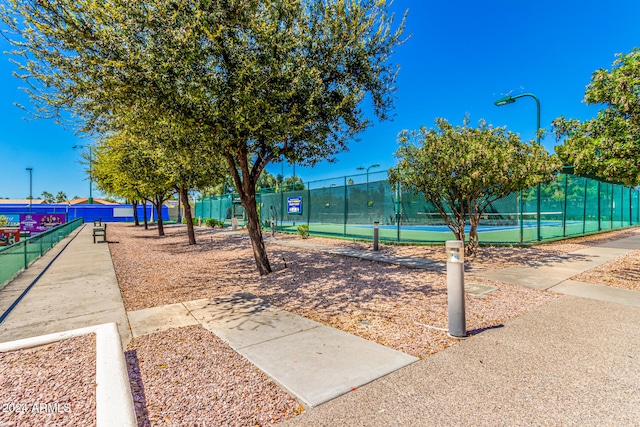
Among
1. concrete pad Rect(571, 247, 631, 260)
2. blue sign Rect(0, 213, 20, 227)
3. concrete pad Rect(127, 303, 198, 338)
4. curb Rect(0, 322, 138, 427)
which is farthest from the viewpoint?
blue sign Rect(0, 213, 20, 227)

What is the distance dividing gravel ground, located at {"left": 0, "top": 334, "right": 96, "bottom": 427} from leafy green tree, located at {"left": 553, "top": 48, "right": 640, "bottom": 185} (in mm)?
8420

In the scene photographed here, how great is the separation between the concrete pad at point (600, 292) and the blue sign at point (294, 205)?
51.4 ft

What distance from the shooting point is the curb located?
7.38 ft

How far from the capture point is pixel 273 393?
9.22 ft

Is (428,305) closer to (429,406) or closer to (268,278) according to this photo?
(429,406)

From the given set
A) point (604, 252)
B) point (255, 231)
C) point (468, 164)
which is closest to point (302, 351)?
point (255, 231)

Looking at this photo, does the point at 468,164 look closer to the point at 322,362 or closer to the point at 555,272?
the point at 555,272

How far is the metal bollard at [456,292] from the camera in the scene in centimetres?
400

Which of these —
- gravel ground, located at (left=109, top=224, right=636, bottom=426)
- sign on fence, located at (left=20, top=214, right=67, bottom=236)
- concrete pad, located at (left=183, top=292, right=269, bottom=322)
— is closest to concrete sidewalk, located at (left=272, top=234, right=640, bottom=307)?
gravel ground, located at (left=109, top=224, right=636, bottom=426)

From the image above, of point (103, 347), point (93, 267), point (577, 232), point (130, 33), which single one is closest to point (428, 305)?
point (103, 347)

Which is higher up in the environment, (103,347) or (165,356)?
(103,347)

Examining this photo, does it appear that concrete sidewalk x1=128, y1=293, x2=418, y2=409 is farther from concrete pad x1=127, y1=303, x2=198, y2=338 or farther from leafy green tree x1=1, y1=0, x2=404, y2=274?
leafy green tree x1=1, y1=0, x2=404, y2=274

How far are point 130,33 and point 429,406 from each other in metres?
6.60

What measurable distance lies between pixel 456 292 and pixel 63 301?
22.3 ft
